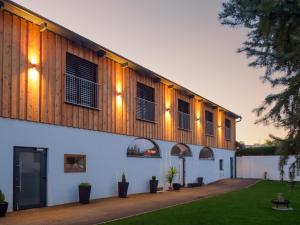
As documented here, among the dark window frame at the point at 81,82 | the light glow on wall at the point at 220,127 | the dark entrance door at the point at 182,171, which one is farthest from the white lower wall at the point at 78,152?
the light glow on wall at the point at 220,127

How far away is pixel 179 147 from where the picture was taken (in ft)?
82.5

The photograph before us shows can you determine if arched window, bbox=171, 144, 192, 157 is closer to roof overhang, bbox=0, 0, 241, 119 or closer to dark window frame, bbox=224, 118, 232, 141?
roof overhang, bbox=0, 0, 241, 119

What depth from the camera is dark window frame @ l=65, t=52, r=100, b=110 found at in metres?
15.4

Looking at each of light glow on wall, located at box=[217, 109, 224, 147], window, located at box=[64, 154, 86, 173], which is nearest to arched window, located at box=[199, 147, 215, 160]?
light glow on wall, located at box=[217, 109, 224, 147]

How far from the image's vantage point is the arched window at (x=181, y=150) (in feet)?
79.6

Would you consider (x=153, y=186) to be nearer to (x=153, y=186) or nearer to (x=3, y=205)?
(x=153, y=186)

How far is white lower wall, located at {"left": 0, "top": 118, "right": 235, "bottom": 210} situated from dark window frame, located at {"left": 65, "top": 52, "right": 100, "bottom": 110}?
126 cm

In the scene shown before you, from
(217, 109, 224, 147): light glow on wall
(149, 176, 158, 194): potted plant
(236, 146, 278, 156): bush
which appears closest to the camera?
(149, 176, 158, 194): potted plant

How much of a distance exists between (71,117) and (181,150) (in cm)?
1164

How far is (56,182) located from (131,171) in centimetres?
557

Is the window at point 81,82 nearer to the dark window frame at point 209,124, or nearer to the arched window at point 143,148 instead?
the arched window at point 143,148

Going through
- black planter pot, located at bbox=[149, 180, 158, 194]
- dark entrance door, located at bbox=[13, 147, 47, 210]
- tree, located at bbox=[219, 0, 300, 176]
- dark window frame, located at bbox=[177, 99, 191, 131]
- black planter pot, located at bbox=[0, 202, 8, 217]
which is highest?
dark window frame, located at bbox=[177, 99, 191, 131]

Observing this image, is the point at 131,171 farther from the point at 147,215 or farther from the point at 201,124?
the point at 201,124

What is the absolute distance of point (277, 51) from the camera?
4.08 m
